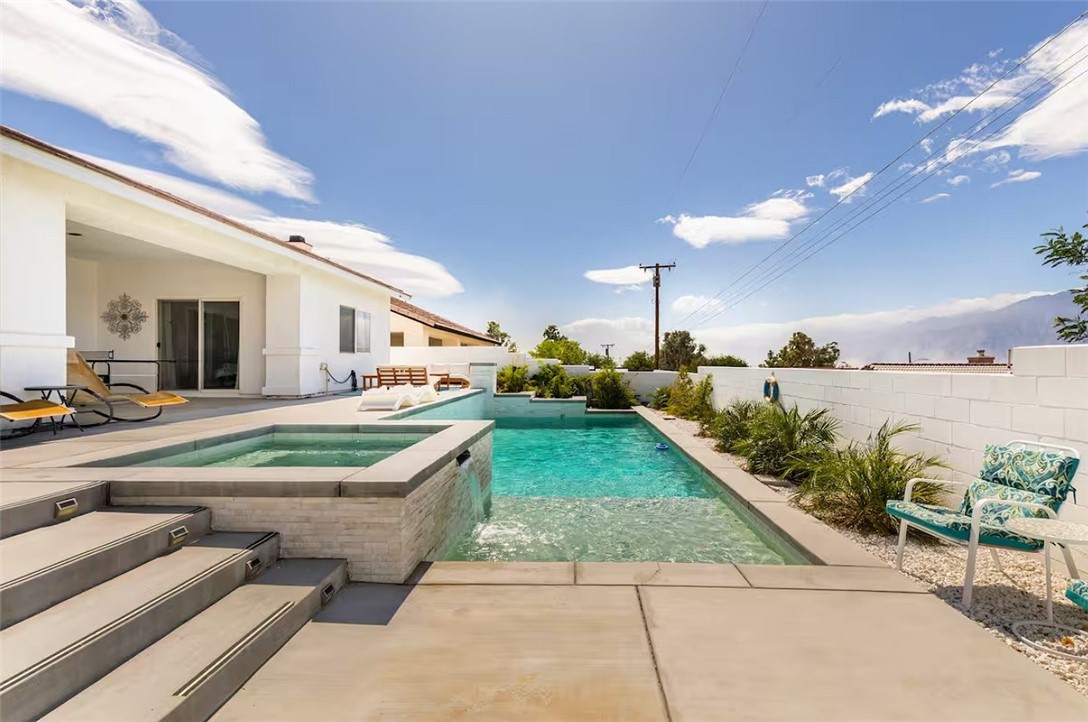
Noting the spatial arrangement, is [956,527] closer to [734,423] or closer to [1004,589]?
[1004,589]

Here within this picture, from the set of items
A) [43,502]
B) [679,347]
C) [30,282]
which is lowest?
[43,502]

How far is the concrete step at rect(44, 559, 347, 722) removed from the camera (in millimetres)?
1488

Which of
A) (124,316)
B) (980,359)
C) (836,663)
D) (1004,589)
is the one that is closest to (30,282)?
(124,316)

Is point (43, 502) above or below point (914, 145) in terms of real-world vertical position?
below

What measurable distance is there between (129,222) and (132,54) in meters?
2.66

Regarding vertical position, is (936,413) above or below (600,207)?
below

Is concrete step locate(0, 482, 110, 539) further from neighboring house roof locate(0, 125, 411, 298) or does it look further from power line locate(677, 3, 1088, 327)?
power line locate(677, 3, 1088, 327)

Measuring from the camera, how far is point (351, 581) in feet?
8.77

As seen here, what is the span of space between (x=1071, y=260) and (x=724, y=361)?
48.4 feet

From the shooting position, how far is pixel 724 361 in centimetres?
1939

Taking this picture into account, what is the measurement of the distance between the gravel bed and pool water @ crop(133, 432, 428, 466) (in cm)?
417

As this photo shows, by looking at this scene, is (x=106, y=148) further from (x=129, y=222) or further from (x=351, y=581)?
(x=351, y=581)

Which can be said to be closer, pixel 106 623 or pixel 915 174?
pixel 106 623

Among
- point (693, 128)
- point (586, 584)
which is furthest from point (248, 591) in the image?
point (693, 128)
